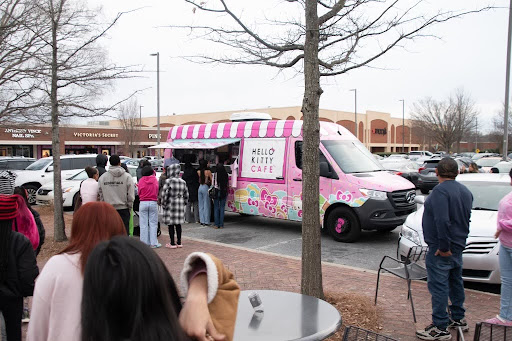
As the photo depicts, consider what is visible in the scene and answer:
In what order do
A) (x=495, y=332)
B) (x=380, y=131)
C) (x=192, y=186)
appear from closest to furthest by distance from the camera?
(x=495, y=332), (x=192, y=186), (x=380, y=131)

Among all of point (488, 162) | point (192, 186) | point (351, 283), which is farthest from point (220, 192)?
point (488, 162)

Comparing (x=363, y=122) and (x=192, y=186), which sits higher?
(x=363, y=122)

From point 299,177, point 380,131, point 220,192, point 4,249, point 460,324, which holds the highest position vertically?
point 380,131

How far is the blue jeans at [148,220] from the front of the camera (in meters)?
8.95

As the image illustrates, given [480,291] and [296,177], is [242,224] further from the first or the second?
[480,291]

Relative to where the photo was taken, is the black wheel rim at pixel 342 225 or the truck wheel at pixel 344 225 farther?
the black wheel rim at pixel 342 225

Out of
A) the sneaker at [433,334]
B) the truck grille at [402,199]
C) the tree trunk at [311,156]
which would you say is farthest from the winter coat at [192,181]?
the sneaker at [433,334]

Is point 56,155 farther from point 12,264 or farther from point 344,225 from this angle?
point 12,264

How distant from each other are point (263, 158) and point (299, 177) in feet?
4.08

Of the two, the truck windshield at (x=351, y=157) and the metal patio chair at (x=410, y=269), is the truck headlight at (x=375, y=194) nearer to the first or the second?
the truck windshield at (x=351, y=157)

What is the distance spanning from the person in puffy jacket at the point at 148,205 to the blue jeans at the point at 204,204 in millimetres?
3039

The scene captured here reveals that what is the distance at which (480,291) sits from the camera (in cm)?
638

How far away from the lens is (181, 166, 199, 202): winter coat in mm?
12383

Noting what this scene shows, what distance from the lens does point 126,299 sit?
4.88 feet
